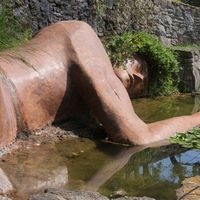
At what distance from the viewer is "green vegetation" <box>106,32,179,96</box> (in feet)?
24.7

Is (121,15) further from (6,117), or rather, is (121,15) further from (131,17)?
(6,117)

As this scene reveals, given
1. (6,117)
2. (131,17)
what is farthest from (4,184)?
(131,17)

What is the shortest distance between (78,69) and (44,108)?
20.2 inches

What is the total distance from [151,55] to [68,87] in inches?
114

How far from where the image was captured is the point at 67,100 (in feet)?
17.0

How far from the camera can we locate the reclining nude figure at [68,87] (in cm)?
478

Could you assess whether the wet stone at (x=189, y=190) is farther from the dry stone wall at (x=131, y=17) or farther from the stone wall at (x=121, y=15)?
the stone wall at (x=121, y=15)

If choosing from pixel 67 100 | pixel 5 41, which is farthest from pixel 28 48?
pixel 67 100

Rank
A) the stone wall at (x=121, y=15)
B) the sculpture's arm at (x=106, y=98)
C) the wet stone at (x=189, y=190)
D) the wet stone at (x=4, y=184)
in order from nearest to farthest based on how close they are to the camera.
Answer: the wet stone at (x=189, y=190)
the wet stone at (x=4, y=184)
the sculpture's arm at (x=106, y=98)
the stone wall at (x=121, y=15)

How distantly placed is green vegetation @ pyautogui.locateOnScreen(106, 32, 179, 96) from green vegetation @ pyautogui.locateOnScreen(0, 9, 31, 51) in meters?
1.42

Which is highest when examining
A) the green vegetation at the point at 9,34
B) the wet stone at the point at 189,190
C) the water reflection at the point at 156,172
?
the green vegetation at the point at 9,34

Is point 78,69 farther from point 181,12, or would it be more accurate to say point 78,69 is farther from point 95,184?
point 181,12

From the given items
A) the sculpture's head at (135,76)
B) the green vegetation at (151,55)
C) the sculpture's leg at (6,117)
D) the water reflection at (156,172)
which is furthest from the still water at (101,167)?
the green vegetation at (151,55)

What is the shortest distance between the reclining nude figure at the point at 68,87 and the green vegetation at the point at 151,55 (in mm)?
1932
